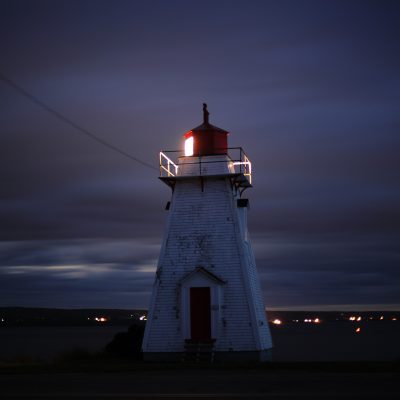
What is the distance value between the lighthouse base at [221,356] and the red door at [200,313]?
2.64 ft

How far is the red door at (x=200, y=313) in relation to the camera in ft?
80.3

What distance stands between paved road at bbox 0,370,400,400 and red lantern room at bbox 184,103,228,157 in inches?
354

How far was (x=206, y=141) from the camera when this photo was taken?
1017 inches

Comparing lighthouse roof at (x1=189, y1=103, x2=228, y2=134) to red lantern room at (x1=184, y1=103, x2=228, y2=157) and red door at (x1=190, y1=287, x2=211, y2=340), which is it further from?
red door at (x1=190, y1=287, x2=211, y2=340)

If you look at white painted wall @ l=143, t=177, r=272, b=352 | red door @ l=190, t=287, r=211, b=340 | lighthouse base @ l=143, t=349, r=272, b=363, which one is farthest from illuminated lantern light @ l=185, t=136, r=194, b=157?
lighthouse base @ l=143, t=349, r=272, b=363

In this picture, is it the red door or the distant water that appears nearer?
the red door

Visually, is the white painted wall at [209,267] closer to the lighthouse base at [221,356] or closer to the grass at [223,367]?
the lighthouse base at [221,356]

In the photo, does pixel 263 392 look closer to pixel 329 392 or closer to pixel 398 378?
pixel 329 392

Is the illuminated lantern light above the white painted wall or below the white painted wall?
above

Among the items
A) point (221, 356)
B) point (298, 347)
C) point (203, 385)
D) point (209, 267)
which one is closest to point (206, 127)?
point (209, 267)

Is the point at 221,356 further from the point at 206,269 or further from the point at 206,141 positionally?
the point at 206,141

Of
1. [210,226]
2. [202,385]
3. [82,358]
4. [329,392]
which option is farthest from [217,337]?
[329,392]

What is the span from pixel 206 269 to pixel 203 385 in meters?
8.88

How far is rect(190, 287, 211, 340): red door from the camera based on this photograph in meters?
24.5
